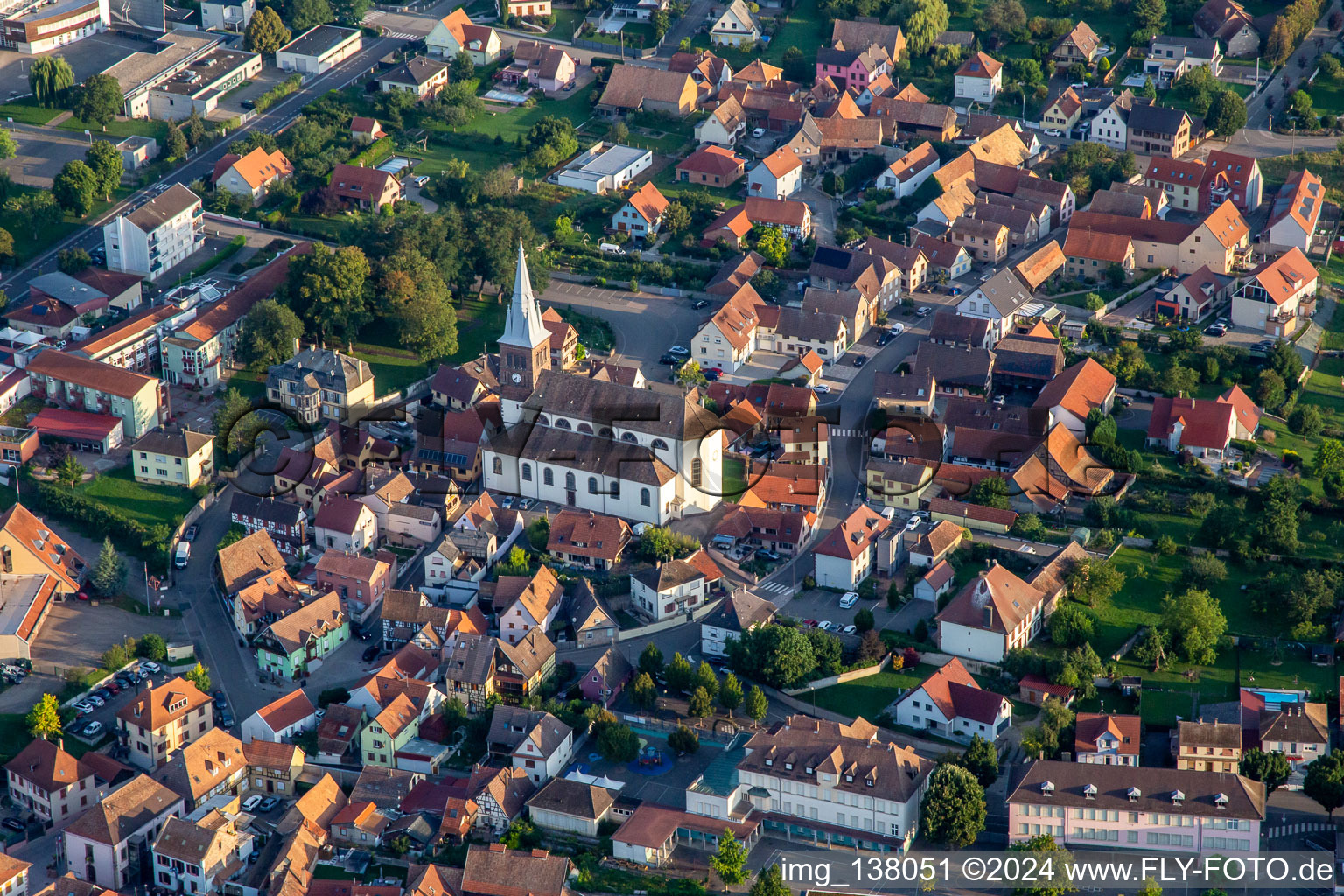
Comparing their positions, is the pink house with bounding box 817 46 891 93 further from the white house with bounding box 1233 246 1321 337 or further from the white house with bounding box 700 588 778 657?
the white house with bounding box 700 588 778 657

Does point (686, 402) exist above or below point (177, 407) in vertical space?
above

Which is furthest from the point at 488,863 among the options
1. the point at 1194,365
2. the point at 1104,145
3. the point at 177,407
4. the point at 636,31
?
the point at 636,31

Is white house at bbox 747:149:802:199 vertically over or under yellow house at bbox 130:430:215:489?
over

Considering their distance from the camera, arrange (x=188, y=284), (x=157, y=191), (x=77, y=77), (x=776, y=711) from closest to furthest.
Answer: (x=776, y=711)
(x=188, y=284)
(x=157, y=191)
(x=77, y=77)

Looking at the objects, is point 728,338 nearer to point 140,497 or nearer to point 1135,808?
point 140,497

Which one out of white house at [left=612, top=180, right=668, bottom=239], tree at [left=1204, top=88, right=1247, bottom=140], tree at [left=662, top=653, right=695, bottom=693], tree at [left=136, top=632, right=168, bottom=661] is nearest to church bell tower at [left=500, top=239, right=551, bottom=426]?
tree at [left=662, top=653, right=695, bottom=693]

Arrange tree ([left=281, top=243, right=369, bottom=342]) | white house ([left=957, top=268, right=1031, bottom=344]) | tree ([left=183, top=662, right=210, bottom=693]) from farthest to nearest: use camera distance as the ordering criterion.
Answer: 1. white house ([left=957, top=268, right=1031, bottom=344])
2. tree ([left=281, top=243, right=369, bottom=342])
3. tree ([left=183, top=662, right=210, bottom=693])

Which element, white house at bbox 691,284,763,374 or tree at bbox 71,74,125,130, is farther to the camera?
tree at bbox 71,74,125,130

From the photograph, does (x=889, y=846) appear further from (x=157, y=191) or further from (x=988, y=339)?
(x=157, y=191)
